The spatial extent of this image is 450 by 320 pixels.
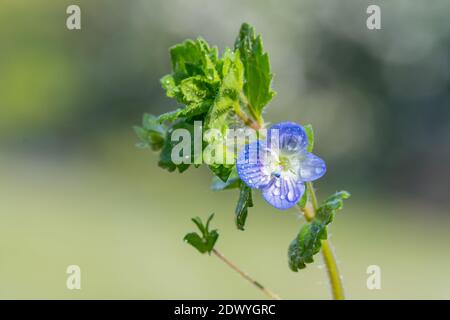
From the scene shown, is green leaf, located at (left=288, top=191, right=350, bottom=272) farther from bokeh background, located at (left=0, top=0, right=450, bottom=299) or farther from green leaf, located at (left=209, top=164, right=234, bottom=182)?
bokeh background, located at (left=0, top=0, right=450, bottom=299)

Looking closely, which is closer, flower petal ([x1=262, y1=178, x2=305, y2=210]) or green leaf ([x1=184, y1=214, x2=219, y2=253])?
flower petal ([x1=262, y1=178, x2=305, y2=210])

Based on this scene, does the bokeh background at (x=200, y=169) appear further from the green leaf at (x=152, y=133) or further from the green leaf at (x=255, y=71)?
the green leaf at (x=255, y=71)

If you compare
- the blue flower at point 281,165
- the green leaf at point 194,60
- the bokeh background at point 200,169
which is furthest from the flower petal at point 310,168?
the bokeh background at point 200,169

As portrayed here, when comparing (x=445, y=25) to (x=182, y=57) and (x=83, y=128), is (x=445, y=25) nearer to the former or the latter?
(x=83, y=128)

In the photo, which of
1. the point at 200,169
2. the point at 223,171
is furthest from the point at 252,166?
the point at 200,169

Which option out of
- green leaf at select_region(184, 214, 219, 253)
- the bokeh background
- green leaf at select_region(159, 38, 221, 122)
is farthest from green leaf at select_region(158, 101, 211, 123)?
the bokeh background

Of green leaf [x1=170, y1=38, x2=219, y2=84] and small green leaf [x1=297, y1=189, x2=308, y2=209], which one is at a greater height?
green leaf [x1=170, y1=38, x2=219, y2=84]
